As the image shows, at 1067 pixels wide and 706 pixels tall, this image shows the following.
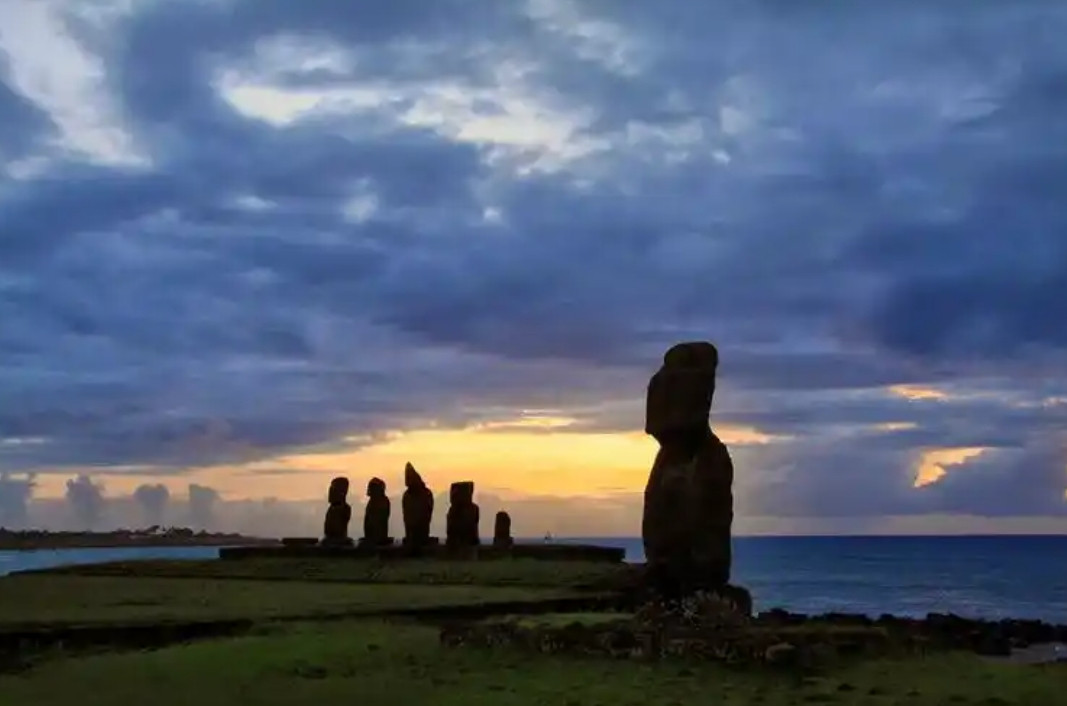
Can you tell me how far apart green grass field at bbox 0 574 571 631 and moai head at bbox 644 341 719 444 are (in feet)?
11.9

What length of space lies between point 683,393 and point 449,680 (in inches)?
423

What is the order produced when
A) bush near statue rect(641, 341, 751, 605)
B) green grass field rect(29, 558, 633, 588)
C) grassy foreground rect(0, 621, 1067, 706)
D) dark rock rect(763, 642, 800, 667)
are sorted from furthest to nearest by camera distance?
green grass field rect(29, 558, 633, 588), bush near statue rect(641, 341, 751, 605), dark rock rect(763, 642, 800, 667), grassy foreground rect(0, 621, 1067, 706)

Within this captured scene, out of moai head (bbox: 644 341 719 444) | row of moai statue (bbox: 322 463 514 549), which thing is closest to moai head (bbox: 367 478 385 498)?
row of moai statue (bbox: 322 463 514 549)

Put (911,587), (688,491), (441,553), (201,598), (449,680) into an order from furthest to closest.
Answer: (911,587), (441,553), (201,598), (688,491), (449,680)

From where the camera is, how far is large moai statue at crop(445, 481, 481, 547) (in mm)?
39312

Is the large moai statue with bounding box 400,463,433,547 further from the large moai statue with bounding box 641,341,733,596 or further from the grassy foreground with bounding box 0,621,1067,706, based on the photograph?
the grassy foreground with bounding box 0,621,1067,706

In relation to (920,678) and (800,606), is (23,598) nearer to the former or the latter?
(920,678)

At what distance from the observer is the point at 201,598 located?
2508cm

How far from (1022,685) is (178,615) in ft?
39.1

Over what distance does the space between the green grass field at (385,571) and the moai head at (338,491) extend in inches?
228

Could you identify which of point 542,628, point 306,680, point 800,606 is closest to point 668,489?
point 542,628

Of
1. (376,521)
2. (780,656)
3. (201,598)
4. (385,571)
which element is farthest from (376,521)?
(780,656)

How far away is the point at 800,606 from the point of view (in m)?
55.1

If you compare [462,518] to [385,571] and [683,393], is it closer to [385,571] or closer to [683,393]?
[385,571]
